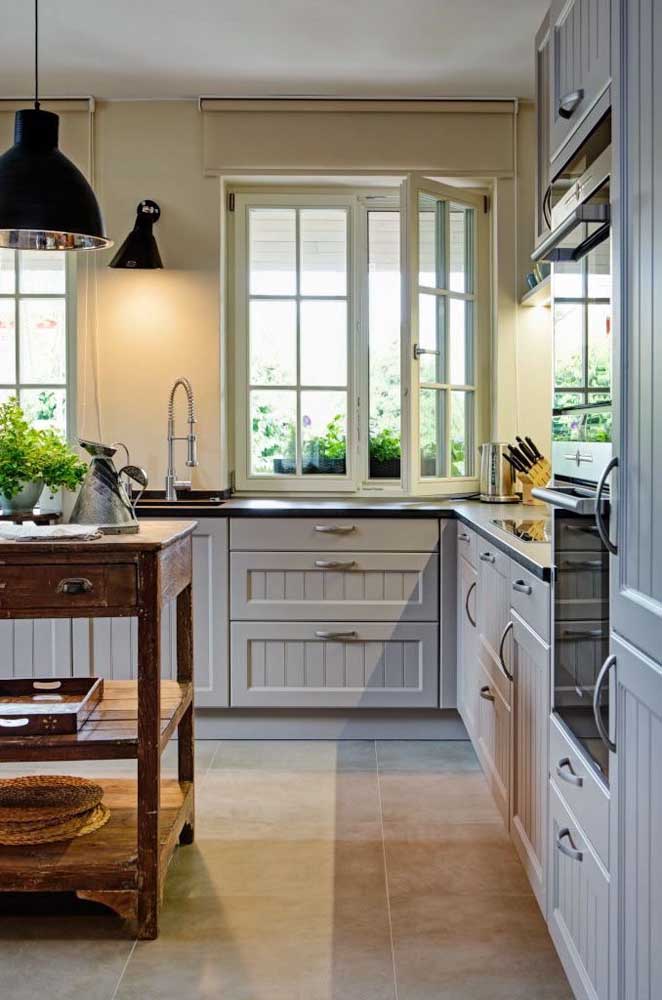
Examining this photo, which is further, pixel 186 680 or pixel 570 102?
pixel 186 680

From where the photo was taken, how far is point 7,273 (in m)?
4.41

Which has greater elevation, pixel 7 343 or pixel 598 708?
pixel 7 343

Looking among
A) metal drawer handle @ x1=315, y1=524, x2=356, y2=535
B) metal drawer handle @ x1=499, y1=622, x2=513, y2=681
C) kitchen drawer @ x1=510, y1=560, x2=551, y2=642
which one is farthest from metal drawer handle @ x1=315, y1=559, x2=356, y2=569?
kitchen drawer @ x1=510, y1=560, x2=551, y2=642

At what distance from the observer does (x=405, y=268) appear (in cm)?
425

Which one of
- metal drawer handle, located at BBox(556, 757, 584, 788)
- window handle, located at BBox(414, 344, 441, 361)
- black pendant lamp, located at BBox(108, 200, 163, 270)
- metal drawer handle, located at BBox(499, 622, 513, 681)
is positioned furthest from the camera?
window handle, located at BBox(414, 344, 441, 361)

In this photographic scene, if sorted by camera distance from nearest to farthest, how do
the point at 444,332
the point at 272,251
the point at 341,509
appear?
1. the point at 341,509
2. the point at 444,332
3. the point at 272,251

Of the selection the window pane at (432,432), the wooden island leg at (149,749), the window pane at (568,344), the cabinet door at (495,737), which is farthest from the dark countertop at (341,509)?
the wooden island leg at (149,749)

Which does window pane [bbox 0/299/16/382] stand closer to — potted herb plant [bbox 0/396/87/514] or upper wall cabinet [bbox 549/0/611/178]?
potted herb plant [bbox 0/396/87/514]

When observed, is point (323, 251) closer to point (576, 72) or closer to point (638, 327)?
point (576, 72)

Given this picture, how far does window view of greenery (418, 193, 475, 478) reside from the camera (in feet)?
14.2

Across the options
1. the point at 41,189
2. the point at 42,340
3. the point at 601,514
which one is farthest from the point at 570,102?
the point at 42,340

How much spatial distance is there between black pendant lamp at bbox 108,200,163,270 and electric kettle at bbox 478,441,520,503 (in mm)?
1580

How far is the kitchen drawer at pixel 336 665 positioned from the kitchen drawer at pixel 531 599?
1316 mm

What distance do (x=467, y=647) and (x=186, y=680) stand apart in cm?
119
